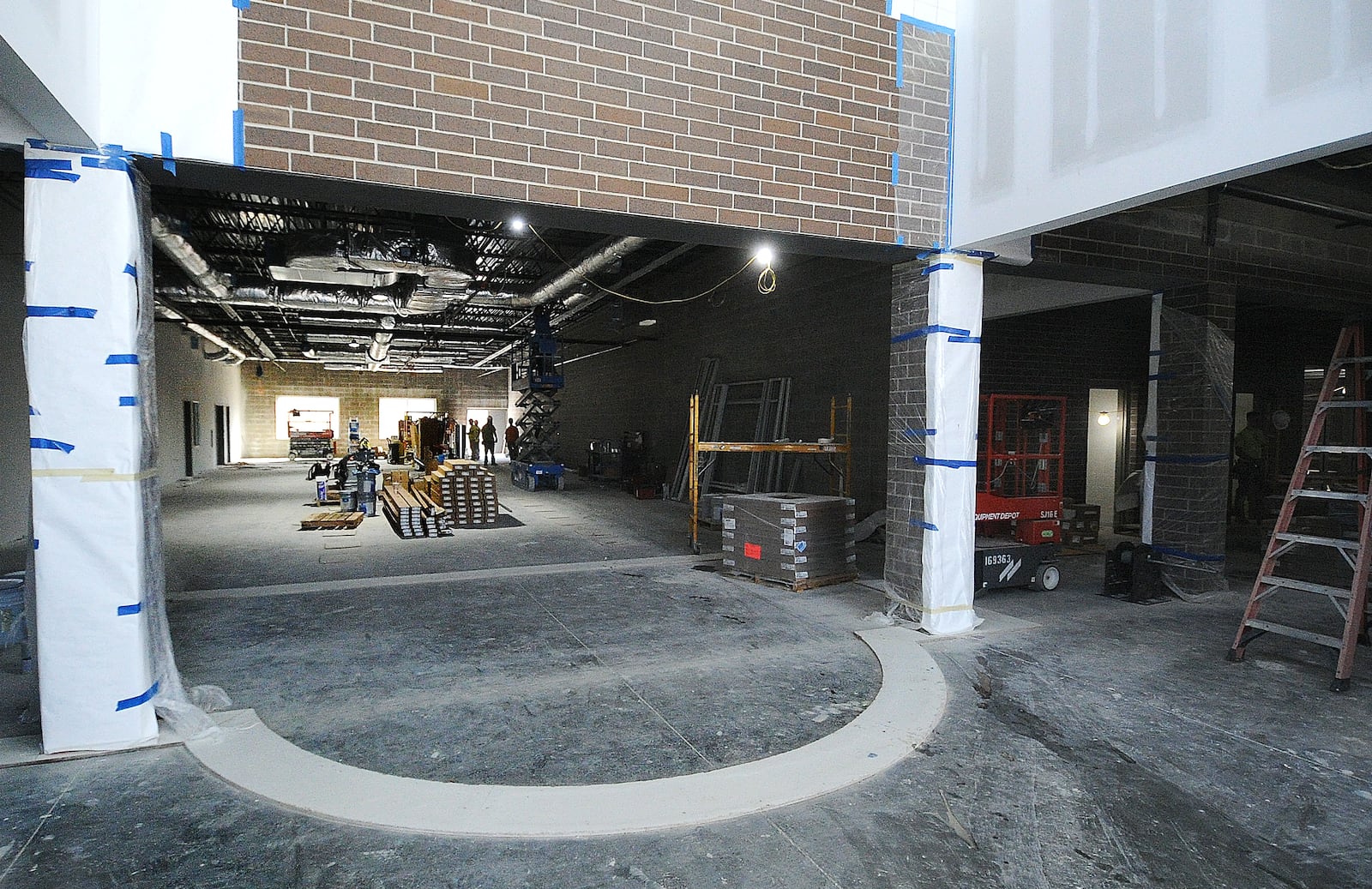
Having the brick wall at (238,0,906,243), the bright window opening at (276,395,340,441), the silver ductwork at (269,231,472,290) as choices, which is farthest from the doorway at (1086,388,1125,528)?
the bright window opening at (276,395,340,441)

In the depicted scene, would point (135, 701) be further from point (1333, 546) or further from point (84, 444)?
point (1333, 546)

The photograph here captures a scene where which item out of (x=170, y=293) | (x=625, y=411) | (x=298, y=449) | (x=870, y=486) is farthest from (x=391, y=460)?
(x=870, y=486)

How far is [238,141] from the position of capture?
3.62 metres

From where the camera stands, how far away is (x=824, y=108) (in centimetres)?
511

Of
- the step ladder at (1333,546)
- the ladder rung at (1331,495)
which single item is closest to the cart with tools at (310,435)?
the step ladder at (1333,546)

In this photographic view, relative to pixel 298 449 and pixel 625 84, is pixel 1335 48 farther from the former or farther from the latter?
pixel 298 449

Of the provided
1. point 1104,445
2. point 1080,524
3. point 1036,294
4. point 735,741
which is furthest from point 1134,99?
point 1104,445

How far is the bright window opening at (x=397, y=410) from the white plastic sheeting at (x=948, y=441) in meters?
31.3

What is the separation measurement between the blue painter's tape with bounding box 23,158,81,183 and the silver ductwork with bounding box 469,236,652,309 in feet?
18.7

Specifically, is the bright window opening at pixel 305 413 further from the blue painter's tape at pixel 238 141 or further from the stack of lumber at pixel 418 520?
the blue painter's tape at pixel 238 141

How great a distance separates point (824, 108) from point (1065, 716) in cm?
428

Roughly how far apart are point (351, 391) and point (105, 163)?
1259 inches

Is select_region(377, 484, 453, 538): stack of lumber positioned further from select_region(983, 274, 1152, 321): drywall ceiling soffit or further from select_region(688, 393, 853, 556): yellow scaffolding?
select_region(983, 274, 1152, 321): drywall ceiling soffit

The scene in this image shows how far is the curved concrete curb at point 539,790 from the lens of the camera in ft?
9.30
